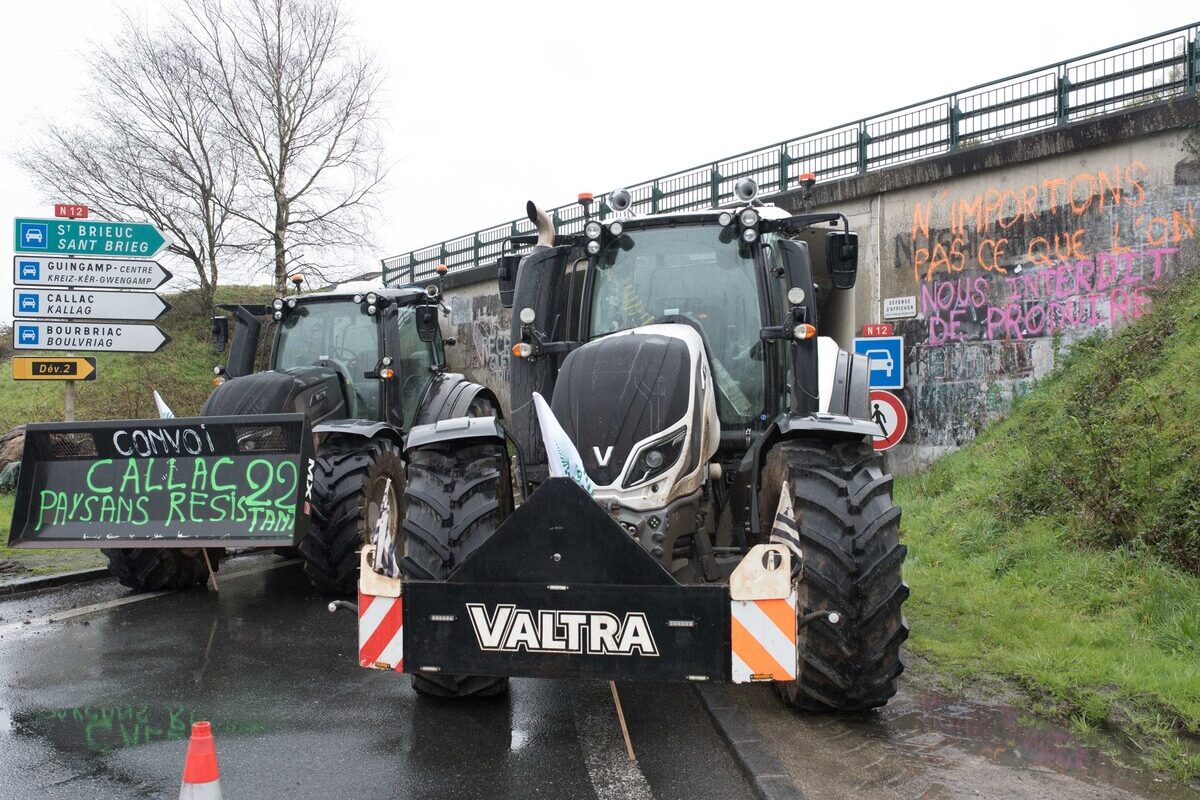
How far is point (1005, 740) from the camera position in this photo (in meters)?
4.52

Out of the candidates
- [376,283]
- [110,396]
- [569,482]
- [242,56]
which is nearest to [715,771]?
[569,482]

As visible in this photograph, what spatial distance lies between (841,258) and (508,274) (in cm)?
211

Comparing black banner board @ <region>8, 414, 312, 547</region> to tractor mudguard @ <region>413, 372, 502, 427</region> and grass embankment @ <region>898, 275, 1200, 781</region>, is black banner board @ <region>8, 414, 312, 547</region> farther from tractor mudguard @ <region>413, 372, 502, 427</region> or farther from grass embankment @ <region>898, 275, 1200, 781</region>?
grass embankment @ <region>898, 275, 1200, 781</region>

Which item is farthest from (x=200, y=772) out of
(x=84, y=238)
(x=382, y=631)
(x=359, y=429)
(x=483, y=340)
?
(x=483, y=340)

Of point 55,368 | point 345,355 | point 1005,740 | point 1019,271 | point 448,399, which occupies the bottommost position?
point 1005,740

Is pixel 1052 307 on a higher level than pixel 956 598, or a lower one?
higher

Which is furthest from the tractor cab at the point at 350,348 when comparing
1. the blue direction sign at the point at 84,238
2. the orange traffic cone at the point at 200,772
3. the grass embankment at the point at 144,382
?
the grass embankment at the point at 144,382

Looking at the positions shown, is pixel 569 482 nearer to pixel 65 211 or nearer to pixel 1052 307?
pixel 65 211

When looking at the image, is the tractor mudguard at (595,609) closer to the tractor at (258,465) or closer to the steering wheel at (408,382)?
the tractor at (258,465)

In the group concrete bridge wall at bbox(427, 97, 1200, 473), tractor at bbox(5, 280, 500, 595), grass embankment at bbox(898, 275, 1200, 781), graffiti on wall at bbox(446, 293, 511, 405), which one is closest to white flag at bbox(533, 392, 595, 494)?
tractor at bbox(5, 280, 500, 595)

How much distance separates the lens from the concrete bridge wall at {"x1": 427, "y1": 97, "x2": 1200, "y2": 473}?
11.5 meters

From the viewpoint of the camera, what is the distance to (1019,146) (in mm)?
12695

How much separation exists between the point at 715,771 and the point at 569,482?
1.47m

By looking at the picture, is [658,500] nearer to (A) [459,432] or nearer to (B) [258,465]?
(A) [459,432]
